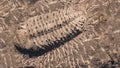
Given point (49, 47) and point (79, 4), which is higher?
point (79, 4)

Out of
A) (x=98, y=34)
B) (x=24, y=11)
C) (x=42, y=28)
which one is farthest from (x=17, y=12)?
(x=98, y=34)

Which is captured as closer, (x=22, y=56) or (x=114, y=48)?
(x=114, y=48)

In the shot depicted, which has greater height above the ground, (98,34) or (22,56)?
(98,34)

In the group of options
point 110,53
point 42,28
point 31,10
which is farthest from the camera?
point 31,10

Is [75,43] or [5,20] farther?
[5,20]

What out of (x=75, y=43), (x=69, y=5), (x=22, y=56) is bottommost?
(x=22, y=56)

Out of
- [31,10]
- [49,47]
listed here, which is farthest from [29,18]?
[49,47]

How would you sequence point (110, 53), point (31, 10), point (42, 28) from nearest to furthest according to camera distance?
point (110, 53)
point (42, 28)
point (31, 10)

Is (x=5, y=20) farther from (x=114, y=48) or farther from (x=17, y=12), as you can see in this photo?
(x=114, y=48)

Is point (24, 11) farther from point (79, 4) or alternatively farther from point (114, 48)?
point (114, 48)
